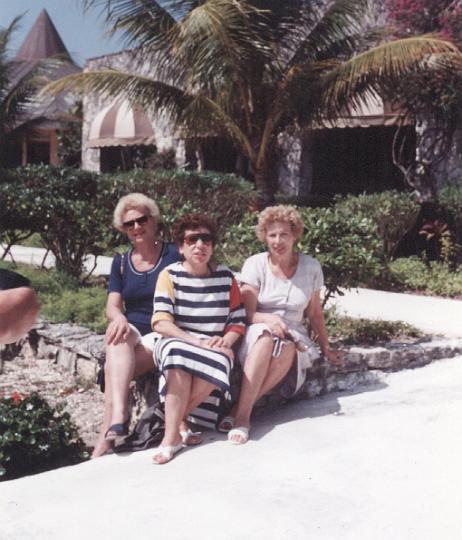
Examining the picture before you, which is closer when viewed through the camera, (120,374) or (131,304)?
(120,374)

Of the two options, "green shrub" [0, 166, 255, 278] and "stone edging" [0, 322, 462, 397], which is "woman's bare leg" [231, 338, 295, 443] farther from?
"green shrub" [0, 166, 255, 278]

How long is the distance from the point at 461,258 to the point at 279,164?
589 cm

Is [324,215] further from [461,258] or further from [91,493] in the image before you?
[461,258]

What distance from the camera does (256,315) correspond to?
4.31m

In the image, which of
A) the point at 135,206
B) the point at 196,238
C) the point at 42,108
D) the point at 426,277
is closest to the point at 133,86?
the point at 426,277

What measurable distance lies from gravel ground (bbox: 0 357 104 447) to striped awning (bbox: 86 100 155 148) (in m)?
12.4

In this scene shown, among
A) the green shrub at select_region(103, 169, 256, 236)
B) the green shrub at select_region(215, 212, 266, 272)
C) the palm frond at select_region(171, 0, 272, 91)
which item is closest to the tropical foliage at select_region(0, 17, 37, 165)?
the green shrub at select_region(103, 169, 256, 236)

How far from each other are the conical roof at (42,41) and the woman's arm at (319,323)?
35.3m

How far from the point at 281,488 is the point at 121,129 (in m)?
16.0

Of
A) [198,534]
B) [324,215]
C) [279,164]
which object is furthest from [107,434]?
[279,164]

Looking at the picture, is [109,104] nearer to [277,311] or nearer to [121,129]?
[121,129]

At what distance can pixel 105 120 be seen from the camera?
18.9 m

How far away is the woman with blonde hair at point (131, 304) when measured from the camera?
4031 mm

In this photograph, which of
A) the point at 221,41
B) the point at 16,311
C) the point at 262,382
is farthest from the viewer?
the point at 221,41
